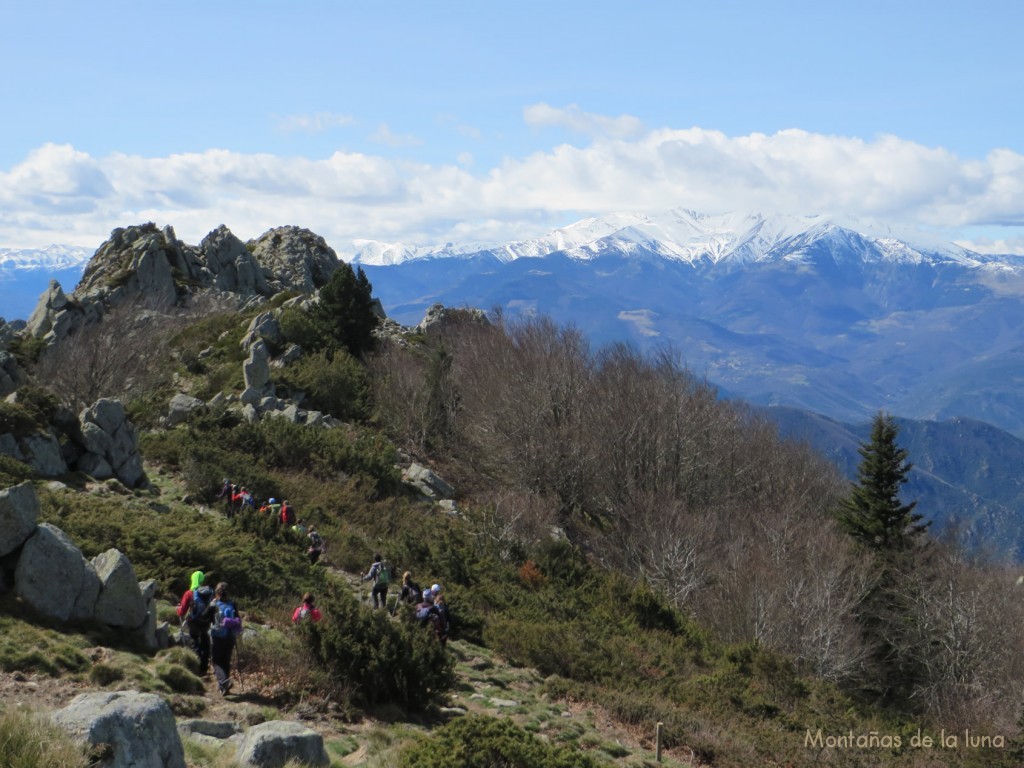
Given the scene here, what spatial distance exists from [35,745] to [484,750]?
5447mm

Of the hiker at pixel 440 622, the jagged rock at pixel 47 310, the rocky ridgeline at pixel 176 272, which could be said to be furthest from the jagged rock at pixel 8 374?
the hiker at pixel 440 622

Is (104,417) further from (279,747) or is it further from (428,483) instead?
(279,747)

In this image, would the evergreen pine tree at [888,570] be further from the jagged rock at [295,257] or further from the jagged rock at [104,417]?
the jagged rock at [295,257]

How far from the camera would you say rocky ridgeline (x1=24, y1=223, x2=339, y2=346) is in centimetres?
5284

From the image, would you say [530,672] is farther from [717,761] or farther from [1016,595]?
[1016,595]

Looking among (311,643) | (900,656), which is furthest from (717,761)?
(900,656)

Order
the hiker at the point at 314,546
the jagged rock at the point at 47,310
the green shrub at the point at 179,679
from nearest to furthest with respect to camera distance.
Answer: the green shrub at the point at 179,679, the hiker at the point at 314,546, the jagged rock at the point at 47,310

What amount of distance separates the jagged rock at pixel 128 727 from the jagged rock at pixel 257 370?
35.9m

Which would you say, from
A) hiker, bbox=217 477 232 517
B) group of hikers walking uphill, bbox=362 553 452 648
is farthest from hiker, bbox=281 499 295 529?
group of hikers walking uphill, bbox=362 553 452 648

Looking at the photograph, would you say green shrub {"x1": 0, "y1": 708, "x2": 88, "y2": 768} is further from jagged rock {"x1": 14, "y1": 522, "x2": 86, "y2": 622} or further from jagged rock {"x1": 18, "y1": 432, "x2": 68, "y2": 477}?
jagged rock {"x1": 18, "y1": 432, "x2": 68, "y2": 477}

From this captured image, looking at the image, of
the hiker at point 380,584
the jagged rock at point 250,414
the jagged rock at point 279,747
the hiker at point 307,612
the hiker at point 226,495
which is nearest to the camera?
the jagged rock at point 279,747

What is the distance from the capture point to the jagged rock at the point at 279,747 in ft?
30.7

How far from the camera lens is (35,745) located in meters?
7.45

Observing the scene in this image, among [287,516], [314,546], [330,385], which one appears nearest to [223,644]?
[314,546]
